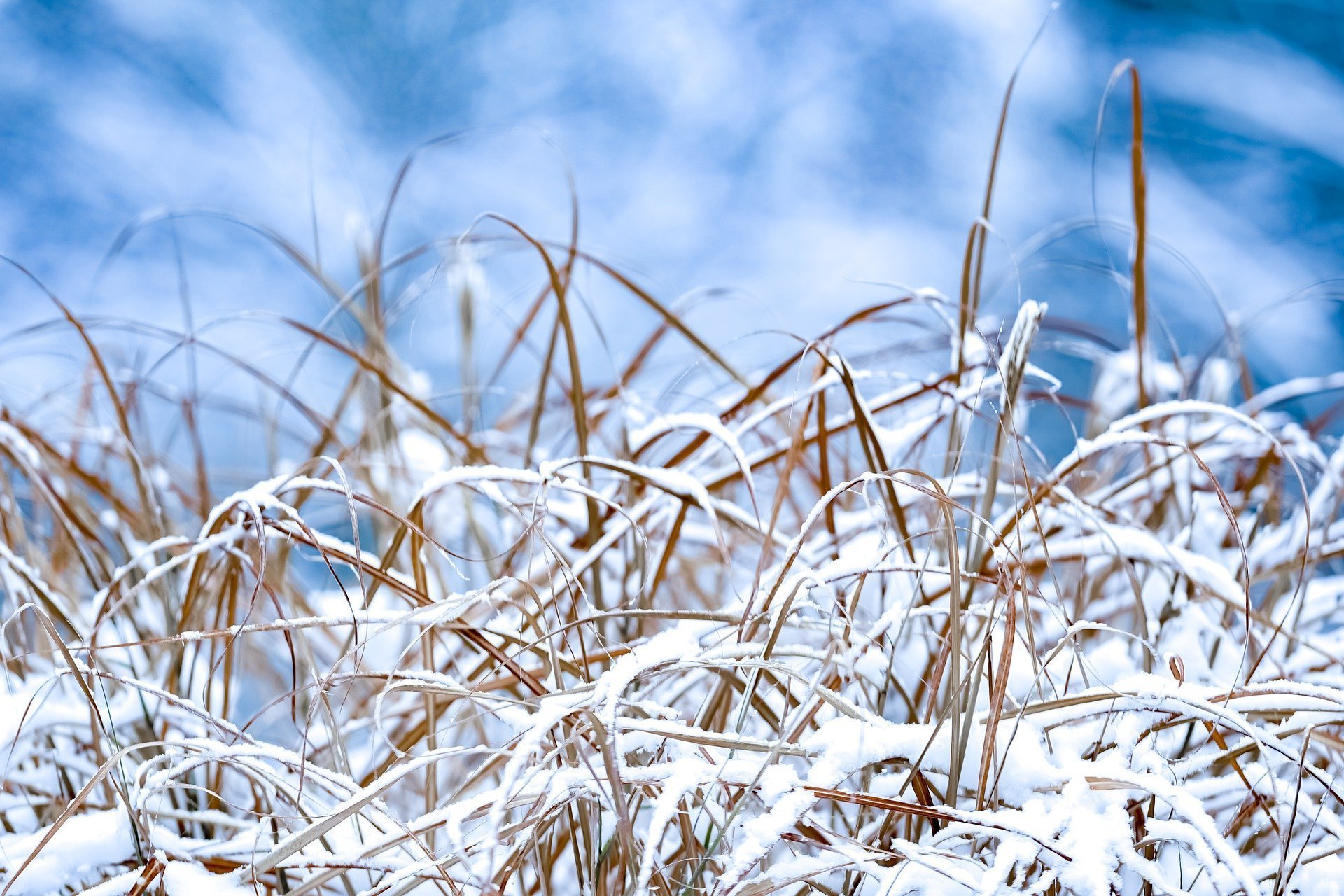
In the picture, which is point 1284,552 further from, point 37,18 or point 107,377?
point 37,18

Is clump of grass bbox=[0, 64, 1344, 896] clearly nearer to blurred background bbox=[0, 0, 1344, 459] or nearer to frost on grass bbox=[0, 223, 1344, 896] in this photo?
frost on grass bbox=[0, 223, 1344, 896]

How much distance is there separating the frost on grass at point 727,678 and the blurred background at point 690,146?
585 mm

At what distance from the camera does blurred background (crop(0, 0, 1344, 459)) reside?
0.95 meters

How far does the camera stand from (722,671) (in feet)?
0.79

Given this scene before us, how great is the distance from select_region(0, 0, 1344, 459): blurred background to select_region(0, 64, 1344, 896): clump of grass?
0.57 meters

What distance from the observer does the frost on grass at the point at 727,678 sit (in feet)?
0.63

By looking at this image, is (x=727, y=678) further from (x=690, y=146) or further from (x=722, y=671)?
(x=690, y=146)

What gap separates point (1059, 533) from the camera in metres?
0.39

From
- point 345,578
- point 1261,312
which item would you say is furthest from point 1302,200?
point 345,578

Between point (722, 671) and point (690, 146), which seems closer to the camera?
point (722, 671)

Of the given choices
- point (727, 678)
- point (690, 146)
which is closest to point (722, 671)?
point (727, 678)

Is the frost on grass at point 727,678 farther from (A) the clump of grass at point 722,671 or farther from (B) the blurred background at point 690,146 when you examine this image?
(B) the blurred background at point 690,146

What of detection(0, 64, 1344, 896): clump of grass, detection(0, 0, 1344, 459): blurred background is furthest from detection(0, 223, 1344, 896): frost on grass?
detection(0, 0, 1344, 459): blurred background

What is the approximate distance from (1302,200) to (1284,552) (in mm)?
844
